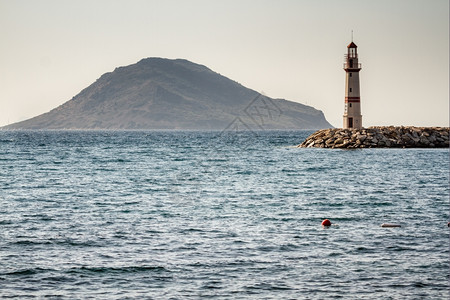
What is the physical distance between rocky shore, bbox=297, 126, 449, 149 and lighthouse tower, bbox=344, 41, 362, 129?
5.07 ft

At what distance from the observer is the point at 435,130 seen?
99.4m

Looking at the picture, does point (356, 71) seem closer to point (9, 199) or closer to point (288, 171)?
point (288, 171)

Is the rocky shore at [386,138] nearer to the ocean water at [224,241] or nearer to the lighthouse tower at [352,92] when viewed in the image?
the lighthouse tower at [352,92]

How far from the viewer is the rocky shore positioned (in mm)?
91438

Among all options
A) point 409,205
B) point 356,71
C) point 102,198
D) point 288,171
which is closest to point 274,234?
point 409,205

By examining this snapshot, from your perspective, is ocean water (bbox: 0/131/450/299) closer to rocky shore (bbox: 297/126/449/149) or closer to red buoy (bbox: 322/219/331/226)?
red buoy (bbox: 322/219/331/226)

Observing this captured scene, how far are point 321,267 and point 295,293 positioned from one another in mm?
2786

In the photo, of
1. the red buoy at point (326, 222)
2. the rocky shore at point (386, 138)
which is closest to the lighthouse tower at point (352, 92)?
the rocky shore at point (386, 138)

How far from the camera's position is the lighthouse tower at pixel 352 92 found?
92.2 meters

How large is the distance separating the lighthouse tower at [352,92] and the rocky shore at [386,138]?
155 cm

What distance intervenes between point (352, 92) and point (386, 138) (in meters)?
8.81

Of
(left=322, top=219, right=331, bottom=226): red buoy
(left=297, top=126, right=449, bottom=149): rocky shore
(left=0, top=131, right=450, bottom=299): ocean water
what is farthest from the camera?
(left=297, top=126, right=449, bottom=149): rocky shore

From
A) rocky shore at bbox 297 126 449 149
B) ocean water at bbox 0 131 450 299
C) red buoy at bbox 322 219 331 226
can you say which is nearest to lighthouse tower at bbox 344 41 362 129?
rocky shore at bbox 297 126 449 149

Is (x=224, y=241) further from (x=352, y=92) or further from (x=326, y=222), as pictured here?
(x=352, y=92)
